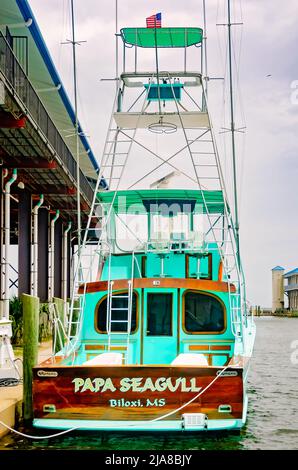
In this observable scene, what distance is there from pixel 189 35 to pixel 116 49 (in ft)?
5.81

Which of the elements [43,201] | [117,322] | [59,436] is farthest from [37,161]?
[59,436]

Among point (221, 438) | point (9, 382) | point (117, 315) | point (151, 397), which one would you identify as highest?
point (117, 315)

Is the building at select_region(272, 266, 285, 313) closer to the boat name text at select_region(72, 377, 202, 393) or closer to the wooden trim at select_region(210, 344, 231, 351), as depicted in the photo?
the wooden trim at select_region(210, 344, 231, 351)

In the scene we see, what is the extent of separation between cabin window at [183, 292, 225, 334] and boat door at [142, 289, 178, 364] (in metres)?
0.28

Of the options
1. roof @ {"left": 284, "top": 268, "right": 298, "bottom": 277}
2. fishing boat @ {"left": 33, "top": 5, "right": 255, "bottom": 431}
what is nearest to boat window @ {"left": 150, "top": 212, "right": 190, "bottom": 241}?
fishing boat @ {"left": 33, "top": 5, "right": 255, "bottom": 431}

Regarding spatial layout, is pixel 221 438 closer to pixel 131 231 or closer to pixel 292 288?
pixel 131 231

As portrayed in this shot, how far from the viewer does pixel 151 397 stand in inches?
514

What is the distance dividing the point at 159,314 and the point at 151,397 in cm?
387

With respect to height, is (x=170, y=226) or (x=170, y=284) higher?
(x=170, y=226)

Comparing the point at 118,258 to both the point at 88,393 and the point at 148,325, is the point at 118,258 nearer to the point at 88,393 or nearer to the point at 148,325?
the point at 148,325

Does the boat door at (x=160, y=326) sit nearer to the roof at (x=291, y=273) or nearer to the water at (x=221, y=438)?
the water at (x=221, y=438)

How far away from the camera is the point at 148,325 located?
16.8m

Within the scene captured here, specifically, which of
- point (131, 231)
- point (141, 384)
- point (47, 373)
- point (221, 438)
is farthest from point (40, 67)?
point (221, 438)

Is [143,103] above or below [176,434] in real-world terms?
above
